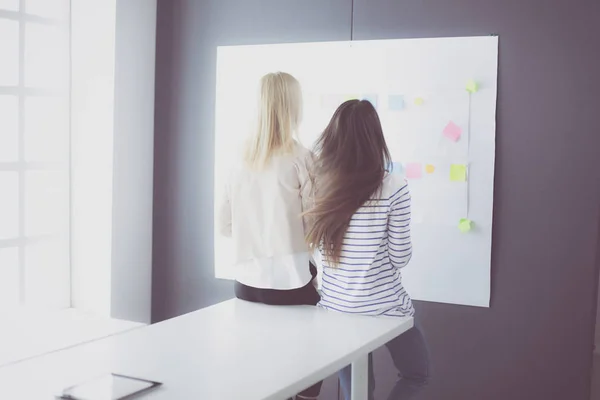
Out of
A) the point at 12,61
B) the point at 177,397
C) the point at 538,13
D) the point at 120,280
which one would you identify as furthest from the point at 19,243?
the point at 538,13

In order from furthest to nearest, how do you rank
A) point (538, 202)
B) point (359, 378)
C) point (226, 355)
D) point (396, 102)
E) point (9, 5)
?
point (9, 5) < point (396, 102) < point (538, 202) < point (359, 378) < point (226, 355)

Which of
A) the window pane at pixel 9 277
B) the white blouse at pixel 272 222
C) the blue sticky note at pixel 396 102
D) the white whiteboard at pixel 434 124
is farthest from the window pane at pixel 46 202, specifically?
the blue sticky note at pixel 396 102

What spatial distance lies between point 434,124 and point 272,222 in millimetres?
1021

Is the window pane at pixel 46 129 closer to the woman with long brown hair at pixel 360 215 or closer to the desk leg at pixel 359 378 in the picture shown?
the woman with long brown hair at pixel 360 215

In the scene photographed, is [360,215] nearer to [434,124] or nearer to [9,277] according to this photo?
[434,124]

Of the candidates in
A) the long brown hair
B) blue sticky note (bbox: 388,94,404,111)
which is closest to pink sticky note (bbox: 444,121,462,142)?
blue sticky note (bbox: 388,94,404,111)

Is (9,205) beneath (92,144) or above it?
beneath

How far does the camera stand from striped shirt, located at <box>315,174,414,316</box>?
87.3 inches

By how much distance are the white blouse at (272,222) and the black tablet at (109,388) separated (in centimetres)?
84

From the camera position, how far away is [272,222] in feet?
7.95

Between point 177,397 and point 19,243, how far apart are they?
2.12 metres

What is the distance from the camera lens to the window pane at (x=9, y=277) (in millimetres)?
3301

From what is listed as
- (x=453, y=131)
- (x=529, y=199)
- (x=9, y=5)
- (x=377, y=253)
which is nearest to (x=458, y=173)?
(x=453, y=131)

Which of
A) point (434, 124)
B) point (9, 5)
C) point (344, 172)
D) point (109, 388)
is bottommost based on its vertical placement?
point (109, 388)
